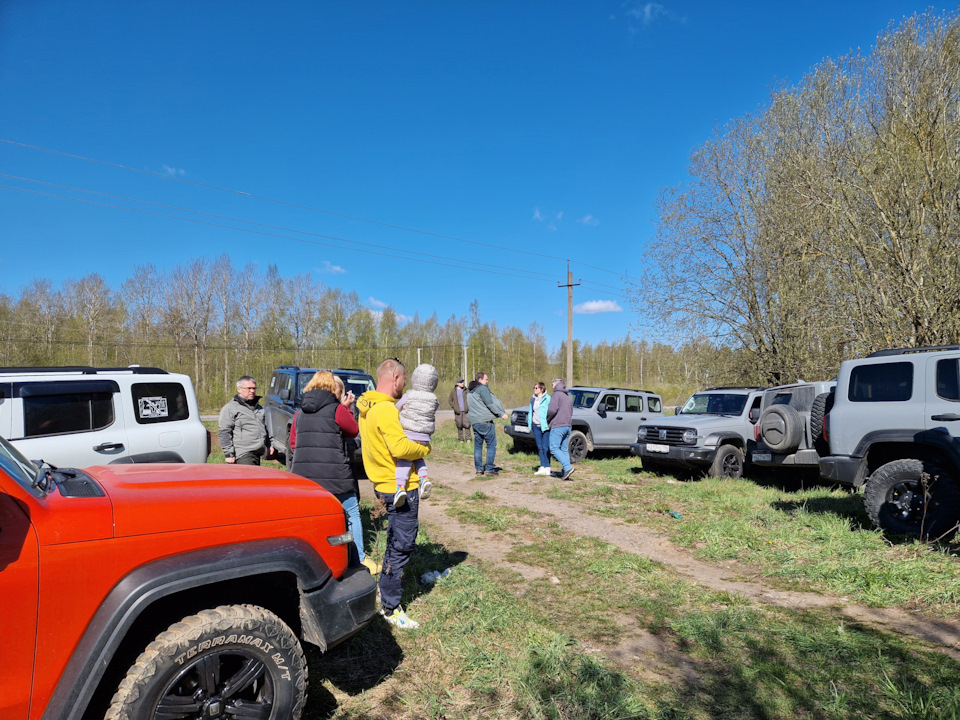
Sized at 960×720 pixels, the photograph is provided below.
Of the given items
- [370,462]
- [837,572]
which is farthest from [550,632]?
[837,572]

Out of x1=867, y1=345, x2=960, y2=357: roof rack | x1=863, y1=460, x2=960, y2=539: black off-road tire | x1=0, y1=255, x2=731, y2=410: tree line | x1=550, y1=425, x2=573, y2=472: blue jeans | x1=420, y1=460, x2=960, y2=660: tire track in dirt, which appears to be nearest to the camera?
x1=420, y1=460, x2=960, y2=660: tire track in dirt

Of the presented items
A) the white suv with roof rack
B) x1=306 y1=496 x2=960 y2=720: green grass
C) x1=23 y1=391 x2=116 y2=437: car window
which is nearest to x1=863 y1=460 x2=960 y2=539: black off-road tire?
x1=306 y1=496 x2=960 y2=720: green grass

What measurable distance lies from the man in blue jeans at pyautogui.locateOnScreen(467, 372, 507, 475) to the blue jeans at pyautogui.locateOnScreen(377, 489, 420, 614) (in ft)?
20.5

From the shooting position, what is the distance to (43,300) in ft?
128

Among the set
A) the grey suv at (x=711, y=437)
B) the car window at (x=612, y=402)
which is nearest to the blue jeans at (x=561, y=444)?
the grey suv at (x=711, y=437)

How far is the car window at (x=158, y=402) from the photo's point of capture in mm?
5750

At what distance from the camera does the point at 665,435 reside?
10742 mm

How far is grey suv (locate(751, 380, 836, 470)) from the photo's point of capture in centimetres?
776

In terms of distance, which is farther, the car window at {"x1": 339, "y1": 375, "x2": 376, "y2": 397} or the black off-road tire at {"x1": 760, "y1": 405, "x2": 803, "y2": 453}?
the car window at {"x1": 339, "y1": 375, "x2": 376, "y2": 397}

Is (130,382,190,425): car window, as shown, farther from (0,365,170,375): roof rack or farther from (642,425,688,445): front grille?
(642,425,688,445): front grille

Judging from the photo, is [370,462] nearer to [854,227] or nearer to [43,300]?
[854,227]

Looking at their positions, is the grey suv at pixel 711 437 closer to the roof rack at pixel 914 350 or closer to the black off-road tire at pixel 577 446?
the black off-road tire at pixel 577 446

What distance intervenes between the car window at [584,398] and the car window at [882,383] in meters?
7.16

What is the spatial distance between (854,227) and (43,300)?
157ft
